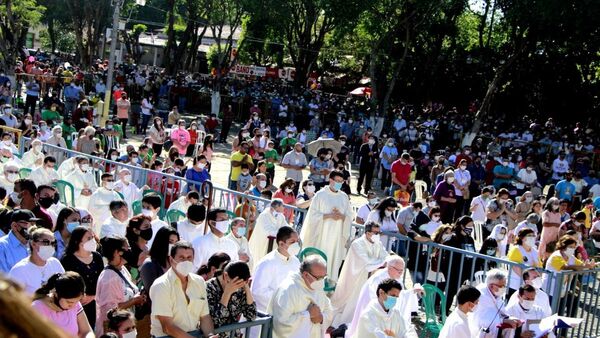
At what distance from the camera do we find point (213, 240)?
8.45 metres

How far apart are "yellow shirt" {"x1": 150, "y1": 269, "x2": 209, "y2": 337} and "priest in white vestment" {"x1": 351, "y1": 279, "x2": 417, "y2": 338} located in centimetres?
187

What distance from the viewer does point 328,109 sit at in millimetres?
34594

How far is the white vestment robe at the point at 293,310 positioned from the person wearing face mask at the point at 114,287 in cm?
116

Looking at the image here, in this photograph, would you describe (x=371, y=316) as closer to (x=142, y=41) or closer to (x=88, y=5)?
(x=88, y=5)

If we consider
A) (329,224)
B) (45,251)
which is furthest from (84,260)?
(329,224)

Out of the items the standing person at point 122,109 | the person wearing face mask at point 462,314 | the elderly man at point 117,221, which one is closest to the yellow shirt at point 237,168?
the elderly man at point 117,221

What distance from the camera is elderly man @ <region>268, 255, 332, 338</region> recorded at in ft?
21.5

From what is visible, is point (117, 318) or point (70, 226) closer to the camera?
point (117, 318)

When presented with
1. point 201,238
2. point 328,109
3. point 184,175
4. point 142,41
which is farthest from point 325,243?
point 142,41

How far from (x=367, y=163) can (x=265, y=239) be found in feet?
33.9

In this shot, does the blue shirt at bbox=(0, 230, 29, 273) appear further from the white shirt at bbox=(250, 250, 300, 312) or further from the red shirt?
the red shirt

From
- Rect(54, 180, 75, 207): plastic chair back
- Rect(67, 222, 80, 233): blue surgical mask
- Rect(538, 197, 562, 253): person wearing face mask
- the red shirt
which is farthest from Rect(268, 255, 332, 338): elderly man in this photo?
the red shirt

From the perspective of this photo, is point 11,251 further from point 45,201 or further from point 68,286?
point 45,201

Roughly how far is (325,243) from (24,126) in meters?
9.93
